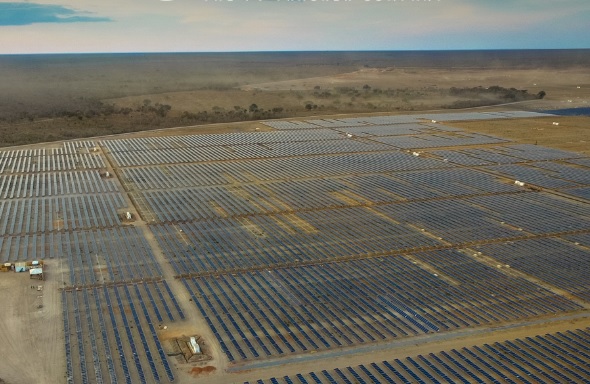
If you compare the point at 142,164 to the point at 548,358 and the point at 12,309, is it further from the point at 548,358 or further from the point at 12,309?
the point at 548,358

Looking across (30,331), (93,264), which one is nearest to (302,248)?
(93,264)

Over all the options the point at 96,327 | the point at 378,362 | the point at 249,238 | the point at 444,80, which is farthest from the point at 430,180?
the point at 444,80

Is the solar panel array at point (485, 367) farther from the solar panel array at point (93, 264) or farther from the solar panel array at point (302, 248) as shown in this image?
the solar panel array at point (93, 264)

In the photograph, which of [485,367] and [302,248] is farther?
[302,248]

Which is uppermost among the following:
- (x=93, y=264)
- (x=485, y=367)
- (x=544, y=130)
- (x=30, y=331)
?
(x=544, y=130)

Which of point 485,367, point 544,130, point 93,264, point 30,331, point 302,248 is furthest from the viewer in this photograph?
point 544,130

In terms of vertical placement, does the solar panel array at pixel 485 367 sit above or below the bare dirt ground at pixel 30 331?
above

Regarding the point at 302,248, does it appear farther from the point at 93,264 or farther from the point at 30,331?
the point at 30,331

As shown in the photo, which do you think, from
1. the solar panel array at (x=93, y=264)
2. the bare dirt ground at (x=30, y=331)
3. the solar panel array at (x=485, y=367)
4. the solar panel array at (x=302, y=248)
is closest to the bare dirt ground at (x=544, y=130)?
the solar panel array at (x=302, y=248)
